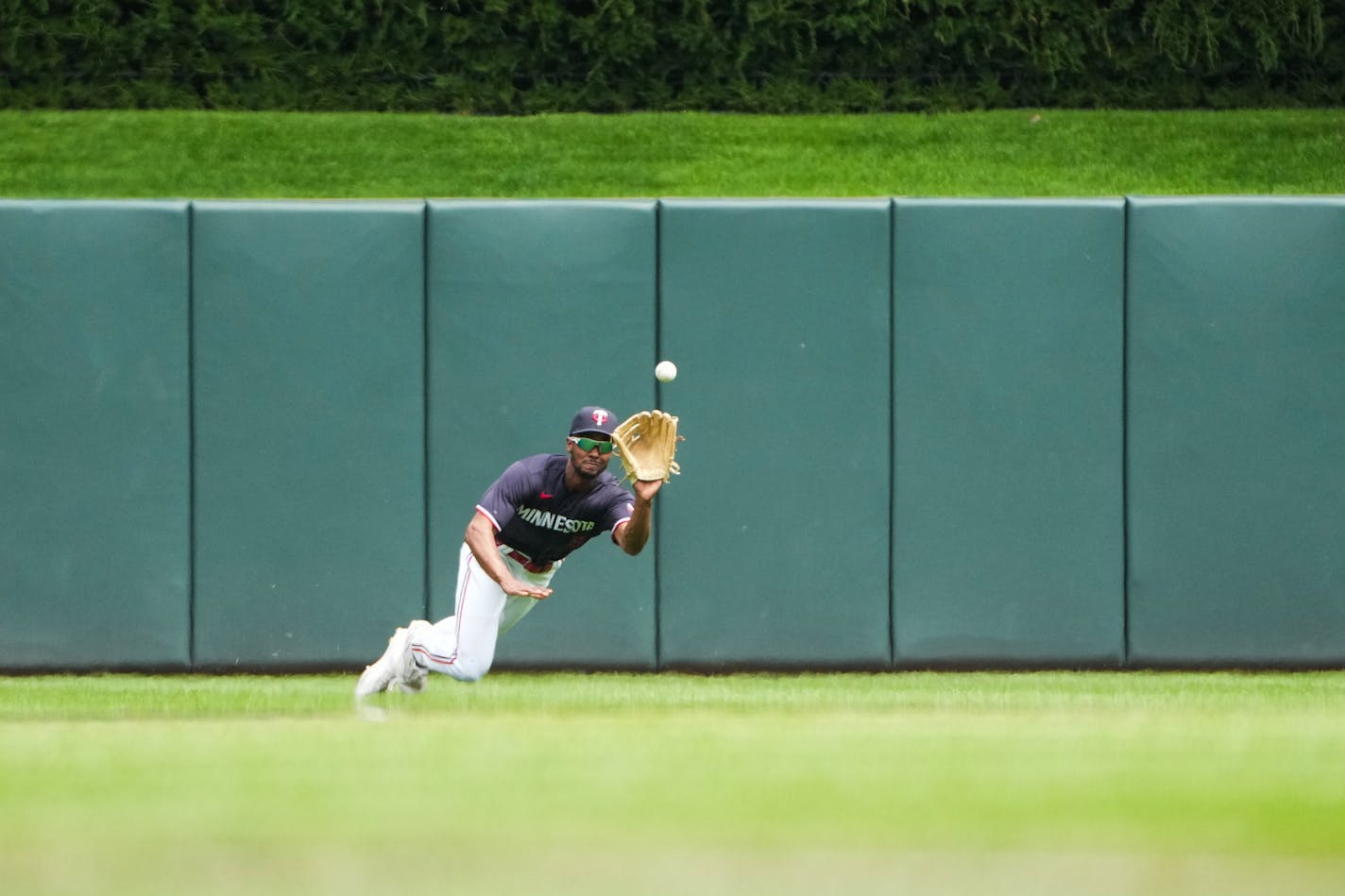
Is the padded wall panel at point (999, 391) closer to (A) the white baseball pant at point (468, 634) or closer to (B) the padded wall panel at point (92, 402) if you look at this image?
(A) the white baseball pant at point (468, 634)

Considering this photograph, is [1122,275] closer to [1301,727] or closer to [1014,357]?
[1014,357]

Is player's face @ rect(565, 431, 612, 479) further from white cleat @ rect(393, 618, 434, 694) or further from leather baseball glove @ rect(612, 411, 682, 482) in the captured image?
white cleat @ rect(393, 618, 434, 694)

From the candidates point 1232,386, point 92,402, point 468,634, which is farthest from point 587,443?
point 1232,386

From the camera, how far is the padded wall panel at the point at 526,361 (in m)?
9.28

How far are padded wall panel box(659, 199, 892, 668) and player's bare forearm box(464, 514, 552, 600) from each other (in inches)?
87.4

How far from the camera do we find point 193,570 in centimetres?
927

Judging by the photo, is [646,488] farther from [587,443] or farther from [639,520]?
[587,443]

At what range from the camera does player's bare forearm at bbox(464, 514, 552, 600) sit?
260 inches

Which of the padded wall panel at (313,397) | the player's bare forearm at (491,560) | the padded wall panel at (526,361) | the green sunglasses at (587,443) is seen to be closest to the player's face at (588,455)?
the green sunglasses at (587,443)

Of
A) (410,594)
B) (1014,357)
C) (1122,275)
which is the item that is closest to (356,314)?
(410,594)

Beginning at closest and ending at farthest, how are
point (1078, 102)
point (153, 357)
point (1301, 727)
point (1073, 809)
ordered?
point (1073, 809) → point (1301, 727) → point (153, 357) → point (1078, 102)

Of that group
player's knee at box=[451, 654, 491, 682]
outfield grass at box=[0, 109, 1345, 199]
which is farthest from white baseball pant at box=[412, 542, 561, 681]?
outfield grass at box=[0, 109, 1345, 199]

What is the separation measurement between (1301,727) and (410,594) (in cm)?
501

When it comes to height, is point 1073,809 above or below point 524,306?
below
